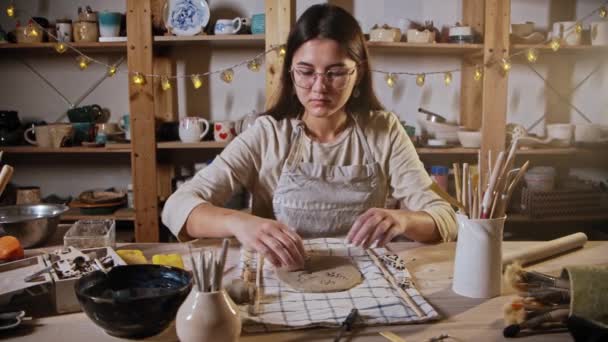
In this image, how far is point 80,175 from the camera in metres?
3.33

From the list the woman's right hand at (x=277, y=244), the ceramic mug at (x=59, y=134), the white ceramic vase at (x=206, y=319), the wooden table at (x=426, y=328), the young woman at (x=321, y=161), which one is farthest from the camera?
the ceramic mug at (x=59, y=134)

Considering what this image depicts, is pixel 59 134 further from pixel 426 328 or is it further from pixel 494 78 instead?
pixel 426 328

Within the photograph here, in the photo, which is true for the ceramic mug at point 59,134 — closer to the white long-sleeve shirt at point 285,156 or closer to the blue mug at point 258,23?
the blue mug at point 258,23

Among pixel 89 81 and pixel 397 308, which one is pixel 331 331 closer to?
pixel 397 308

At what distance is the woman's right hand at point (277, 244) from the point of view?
3.76ft

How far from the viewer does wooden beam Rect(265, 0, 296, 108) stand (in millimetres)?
2857

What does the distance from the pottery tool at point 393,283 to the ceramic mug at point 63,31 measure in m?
2.41

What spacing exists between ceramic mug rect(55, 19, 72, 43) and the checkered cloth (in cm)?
239

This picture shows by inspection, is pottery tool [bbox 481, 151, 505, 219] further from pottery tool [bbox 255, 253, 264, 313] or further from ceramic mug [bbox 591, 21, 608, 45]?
ceramic mug [bbox 591, 21, 608, 45]

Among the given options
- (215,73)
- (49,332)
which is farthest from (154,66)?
(49,332)

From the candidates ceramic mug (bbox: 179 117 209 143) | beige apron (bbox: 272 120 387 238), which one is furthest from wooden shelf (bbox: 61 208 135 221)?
beige apron (bbox: 272 120 387 238)

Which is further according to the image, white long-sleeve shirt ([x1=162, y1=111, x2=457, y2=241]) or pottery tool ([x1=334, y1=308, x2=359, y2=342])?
white long-sleeve shirt ([x1=162, y1=111, x2=457, y2=241])

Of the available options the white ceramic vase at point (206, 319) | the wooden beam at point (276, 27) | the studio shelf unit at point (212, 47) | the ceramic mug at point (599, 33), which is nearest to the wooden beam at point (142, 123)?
the studio shelf unit at point (212, 47)

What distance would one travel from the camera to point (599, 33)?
306 centimetres
